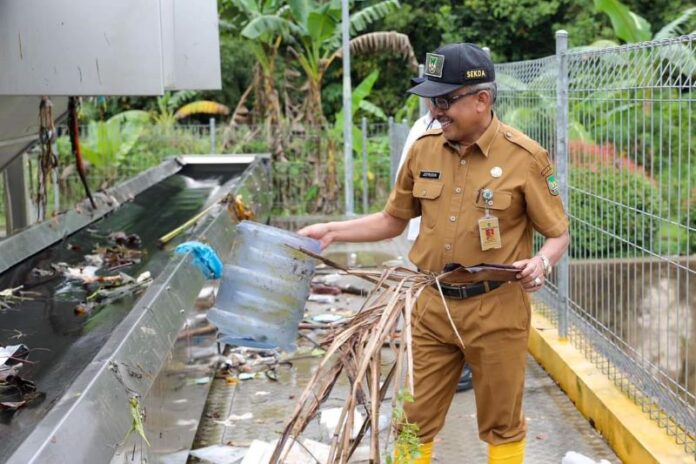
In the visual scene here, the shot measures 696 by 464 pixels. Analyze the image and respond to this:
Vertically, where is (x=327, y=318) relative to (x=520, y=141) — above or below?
below

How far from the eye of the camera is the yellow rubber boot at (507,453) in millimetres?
3834

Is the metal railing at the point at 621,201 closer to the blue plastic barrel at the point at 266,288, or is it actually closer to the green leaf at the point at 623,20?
the blue plastic barrel at the point at 266,288

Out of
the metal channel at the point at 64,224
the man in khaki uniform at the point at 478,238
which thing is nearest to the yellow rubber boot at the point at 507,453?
the man in khaki uniform at the point at 478,238

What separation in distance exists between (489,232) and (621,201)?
189 cm

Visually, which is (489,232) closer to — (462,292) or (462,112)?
(462,292)

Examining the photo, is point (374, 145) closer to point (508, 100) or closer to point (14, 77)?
point (508, 100)

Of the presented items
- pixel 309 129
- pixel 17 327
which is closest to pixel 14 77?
pixel 17 327

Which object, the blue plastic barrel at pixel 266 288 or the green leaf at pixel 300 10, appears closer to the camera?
the blue plastic barrel at pixel 266 288

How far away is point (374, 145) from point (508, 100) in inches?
325

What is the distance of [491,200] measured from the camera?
3.64 metres

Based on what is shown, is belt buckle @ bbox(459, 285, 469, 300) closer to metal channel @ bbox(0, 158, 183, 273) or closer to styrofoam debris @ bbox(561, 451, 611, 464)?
styrofoam debris @ bbox(561, 451, 611, 464)

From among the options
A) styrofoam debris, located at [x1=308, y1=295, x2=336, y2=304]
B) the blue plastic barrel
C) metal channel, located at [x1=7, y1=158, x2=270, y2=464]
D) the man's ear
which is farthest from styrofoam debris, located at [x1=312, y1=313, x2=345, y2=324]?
the man's ear

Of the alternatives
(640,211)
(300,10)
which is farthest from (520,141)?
(300,10)

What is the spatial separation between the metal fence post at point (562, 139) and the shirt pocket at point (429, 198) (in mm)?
2580
